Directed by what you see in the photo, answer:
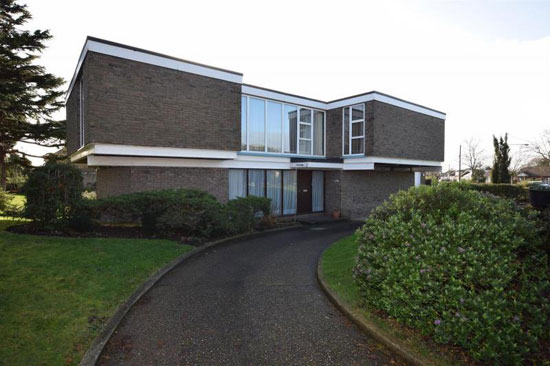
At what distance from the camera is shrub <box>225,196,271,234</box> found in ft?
34.0

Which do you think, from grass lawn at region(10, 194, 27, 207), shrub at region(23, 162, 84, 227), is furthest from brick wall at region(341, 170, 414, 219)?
grass lawn at region(10, 194, 27, 207)

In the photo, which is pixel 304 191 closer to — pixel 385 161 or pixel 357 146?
pixel 357 146

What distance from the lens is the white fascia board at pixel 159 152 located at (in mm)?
9990

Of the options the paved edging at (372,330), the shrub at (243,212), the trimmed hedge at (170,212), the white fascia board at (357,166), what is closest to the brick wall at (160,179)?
the trimmed hedge at (170,212)

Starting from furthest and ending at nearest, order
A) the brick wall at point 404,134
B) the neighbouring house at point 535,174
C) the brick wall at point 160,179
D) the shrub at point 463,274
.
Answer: the neighbouring house at point 535,174 < the brick wall at point 404,134 < the brick wall at point 160,179 < the shrub at point 463,274

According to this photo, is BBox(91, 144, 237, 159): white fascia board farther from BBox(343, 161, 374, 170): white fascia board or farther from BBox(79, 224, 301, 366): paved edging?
BBox(343, 161, 374, 170): white fascia board

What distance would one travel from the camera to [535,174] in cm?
6138

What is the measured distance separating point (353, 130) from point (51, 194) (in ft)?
42.6

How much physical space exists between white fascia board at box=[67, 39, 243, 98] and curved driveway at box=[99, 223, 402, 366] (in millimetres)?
7213

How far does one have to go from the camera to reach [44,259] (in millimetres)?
6492

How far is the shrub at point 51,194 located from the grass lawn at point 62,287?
0.73m

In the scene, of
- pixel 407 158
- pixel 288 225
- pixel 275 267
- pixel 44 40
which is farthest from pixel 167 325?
pixel 44 40

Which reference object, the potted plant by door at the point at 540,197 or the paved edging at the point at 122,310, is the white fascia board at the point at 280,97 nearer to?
the paved edging at the point at 122,310

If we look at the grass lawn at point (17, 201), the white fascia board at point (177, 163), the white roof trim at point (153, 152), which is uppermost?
the white roof trim at point (153, 152)
